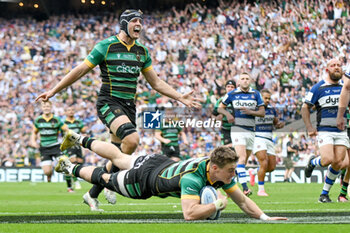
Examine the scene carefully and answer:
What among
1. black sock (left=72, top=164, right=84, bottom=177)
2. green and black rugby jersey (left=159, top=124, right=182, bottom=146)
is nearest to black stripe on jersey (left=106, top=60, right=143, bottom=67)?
black sock (left=72, top=164, right=84, bottom=177)

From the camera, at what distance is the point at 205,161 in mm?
6328

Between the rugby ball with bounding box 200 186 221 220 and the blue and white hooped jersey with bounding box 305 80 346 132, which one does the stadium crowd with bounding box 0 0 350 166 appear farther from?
the rugby ball with bounding box 200 186 221 220

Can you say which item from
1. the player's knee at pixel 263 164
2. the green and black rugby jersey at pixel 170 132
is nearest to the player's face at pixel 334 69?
the player's knee at pixel 263 164

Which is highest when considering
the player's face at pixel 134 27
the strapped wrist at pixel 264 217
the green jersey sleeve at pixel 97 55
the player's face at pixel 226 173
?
the player's face at pixel 134 27

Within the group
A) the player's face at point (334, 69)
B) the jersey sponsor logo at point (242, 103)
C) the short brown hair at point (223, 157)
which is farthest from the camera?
the jersey sponsor logo at point (242, 103)

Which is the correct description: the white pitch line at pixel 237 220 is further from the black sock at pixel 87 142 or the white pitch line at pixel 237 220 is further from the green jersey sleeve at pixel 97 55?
the green jersey sleeve at pixel 97 55

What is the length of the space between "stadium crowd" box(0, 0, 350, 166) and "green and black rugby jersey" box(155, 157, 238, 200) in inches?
658

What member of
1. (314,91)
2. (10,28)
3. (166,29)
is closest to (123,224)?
(314,91)

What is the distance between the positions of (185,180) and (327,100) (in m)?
4.74

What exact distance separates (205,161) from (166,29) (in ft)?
85.2

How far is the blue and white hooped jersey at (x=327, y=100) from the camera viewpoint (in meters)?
10.1

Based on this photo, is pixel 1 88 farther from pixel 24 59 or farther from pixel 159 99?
pixel 159 99

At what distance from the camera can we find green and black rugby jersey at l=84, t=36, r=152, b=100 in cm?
852

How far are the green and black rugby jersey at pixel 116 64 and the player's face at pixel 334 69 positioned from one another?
3330 millimetres
